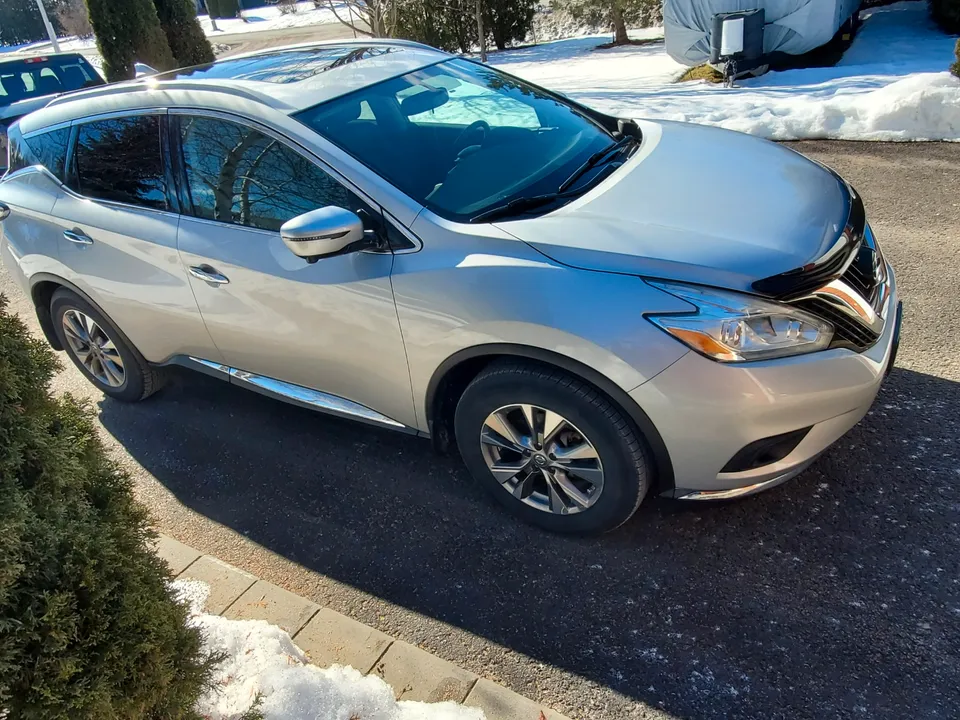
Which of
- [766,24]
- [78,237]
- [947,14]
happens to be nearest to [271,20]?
[766,24]

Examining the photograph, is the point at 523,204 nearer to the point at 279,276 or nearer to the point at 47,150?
the point at 279,276

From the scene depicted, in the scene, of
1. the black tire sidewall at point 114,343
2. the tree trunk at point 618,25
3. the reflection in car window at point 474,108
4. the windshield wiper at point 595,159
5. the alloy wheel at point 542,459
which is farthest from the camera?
the tree trunk at point 618,25

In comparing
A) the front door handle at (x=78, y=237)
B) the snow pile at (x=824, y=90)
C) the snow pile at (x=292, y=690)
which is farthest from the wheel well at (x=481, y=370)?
the snow pile at (x=824, y=90)

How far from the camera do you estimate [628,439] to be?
97.9 inches

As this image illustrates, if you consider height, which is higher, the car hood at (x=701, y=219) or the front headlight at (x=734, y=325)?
the car hood at (x=701, y=219)

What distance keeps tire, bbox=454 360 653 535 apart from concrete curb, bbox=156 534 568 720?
74 cm

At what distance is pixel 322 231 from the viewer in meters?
2.57

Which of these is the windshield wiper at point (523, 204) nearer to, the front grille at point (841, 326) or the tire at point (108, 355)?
the front grille at point (841, 326)

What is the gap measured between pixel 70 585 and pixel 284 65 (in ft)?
9.47

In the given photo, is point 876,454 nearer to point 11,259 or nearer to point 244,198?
point 244,198

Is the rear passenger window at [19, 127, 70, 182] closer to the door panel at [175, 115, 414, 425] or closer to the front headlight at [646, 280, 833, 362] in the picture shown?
the door panel at [175, 115, 414, 425]

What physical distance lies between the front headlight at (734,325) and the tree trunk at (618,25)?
1570 cm

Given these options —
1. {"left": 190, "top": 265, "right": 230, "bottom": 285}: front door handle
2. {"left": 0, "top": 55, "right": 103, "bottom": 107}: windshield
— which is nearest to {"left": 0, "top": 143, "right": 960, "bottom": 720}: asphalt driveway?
{"left": 190, "top": 265, "right": 230, "bottom": 285}: front door handle

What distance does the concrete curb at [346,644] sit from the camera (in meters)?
2.22
